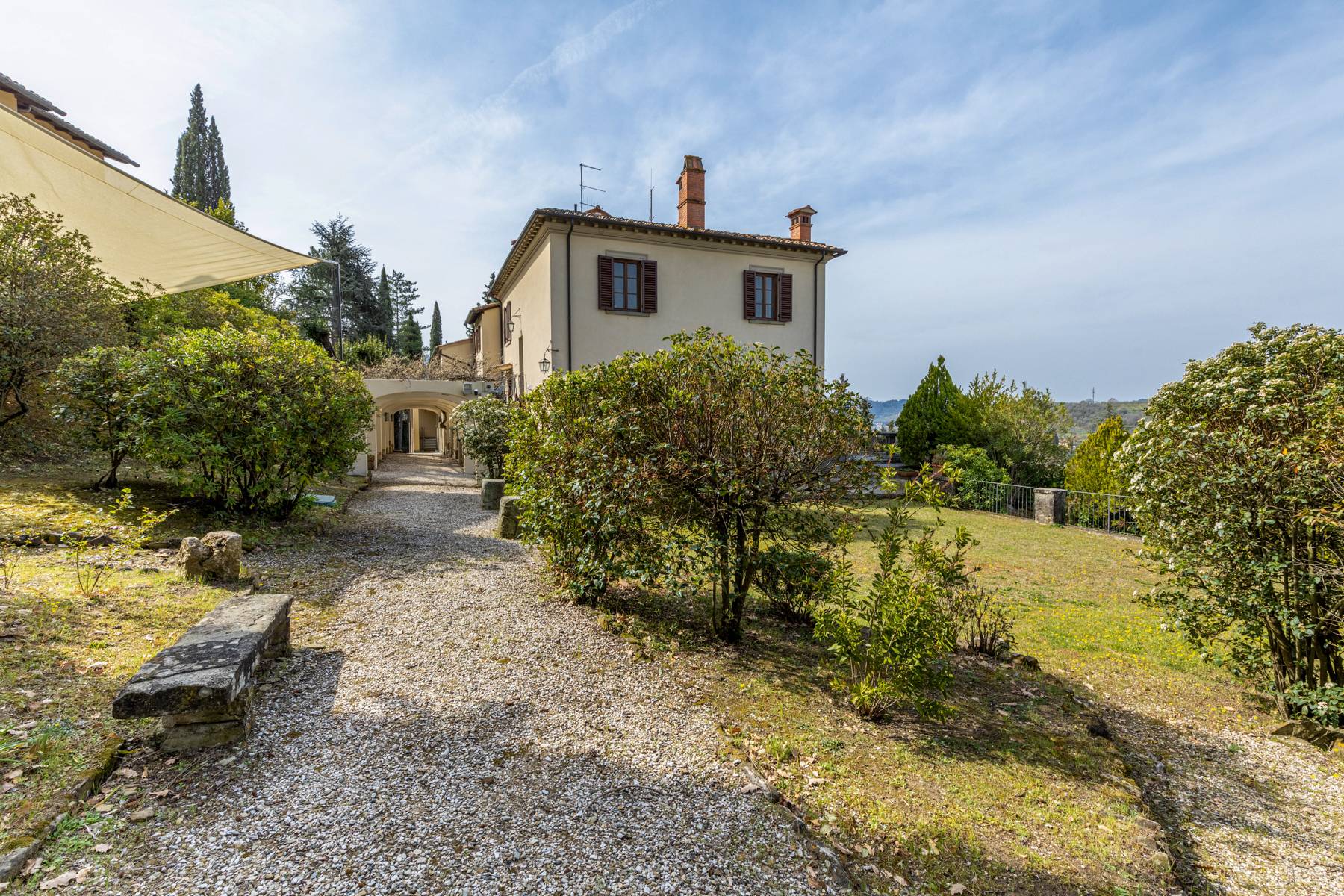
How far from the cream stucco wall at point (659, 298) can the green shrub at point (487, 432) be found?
1.58 meters

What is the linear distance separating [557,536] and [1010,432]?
52.1 feet

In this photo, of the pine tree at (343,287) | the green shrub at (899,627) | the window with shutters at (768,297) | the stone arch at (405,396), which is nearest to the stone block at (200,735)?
the green shrub at (899,627)

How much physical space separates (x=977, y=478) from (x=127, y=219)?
17.3 metres

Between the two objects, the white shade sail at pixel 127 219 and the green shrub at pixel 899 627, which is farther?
the white shade sail at pixel 127 219

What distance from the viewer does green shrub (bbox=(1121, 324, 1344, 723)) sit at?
3.74 metres

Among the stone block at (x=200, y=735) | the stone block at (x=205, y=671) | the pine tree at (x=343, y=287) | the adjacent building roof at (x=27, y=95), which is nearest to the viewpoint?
the stone block at (x=205, y=671)

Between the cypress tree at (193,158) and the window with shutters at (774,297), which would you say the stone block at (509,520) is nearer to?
the window with shutters at (774,297)

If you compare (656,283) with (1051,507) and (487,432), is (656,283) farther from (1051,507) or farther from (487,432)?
(1051,507)

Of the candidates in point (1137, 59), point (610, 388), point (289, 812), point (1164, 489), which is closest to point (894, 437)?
point (1137, 59)

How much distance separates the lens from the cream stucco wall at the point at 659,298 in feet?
46.1

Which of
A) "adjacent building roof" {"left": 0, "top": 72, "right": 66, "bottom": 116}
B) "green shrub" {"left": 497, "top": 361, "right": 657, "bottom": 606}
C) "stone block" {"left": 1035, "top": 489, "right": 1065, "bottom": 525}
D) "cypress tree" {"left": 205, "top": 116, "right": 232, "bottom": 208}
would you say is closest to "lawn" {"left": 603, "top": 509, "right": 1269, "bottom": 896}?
"green shrub" {"left": 497, "top": 361, "right": 657, "bottom": 606}

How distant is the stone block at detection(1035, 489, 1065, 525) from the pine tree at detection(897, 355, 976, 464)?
4.45 metres

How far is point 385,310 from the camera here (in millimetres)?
37469

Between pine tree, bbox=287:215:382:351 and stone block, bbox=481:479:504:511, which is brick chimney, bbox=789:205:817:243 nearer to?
stone block, bbox=481:479:504:511
